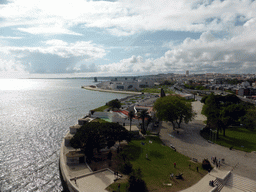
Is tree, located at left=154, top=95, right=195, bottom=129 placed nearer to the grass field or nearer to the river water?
the grass field

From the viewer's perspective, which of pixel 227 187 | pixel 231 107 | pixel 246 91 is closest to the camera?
pixel 227 187

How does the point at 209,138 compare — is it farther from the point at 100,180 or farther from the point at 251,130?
the point at 100,180

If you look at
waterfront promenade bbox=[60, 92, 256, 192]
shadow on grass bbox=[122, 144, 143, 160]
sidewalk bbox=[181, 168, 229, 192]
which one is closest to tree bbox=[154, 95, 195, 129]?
waterfront promenade bbox=[60, 92, 256, 192]

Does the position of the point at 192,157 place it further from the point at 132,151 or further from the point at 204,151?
the point at 132,151

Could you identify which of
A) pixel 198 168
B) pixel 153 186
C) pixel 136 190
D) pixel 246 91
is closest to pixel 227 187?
pixel 198 168

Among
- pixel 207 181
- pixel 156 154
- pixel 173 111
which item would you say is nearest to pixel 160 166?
pixel 156 154

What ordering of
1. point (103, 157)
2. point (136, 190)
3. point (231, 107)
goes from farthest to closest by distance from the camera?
1. point (231, 107)
2. point (103, 157)
3. point (136, 190)
